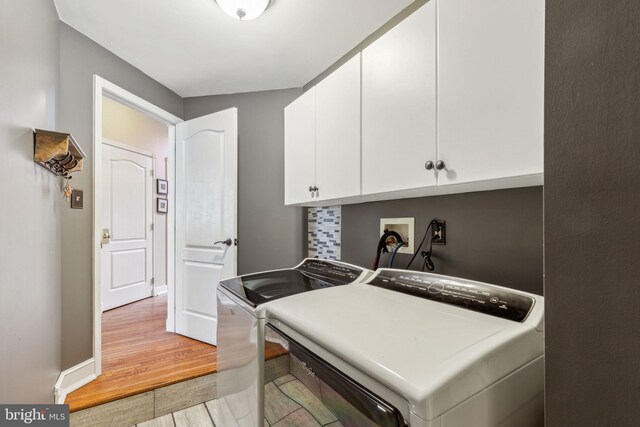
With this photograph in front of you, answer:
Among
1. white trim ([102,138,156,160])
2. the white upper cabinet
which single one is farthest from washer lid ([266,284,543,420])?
white trim ([102,138,156,160])

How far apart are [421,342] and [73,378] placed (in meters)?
2.28

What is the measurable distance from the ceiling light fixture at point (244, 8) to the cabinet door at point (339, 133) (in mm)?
507

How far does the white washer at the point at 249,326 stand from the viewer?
3.53 ft

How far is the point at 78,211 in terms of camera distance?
194cm

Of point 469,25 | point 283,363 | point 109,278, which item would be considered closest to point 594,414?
point 283,363

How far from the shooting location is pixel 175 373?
2021 mm

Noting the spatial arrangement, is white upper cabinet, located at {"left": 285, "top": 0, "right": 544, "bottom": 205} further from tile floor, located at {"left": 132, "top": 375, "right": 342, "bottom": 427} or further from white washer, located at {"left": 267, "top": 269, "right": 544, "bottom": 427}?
tile floor, located at {"left": 132, "top": 375, "right": 342, "bottom": 427}

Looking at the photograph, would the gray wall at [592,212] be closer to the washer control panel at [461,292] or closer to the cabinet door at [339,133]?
the washer control panel at [461,292]

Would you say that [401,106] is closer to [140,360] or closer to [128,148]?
[140,360]

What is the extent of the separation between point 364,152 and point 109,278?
139 inches

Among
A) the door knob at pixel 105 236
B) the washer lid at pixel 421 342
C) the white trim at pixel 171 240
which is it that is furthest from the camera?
the door knob at pixel 105 236

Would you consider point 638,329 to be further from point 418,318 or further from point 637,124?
point 418,318

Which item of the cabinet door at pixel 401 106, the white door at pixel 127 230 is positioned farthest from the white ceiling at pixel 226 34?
the white door at pixel 127 230

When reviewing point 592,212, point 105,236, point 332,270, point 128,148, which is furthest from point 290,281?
point 128,148
